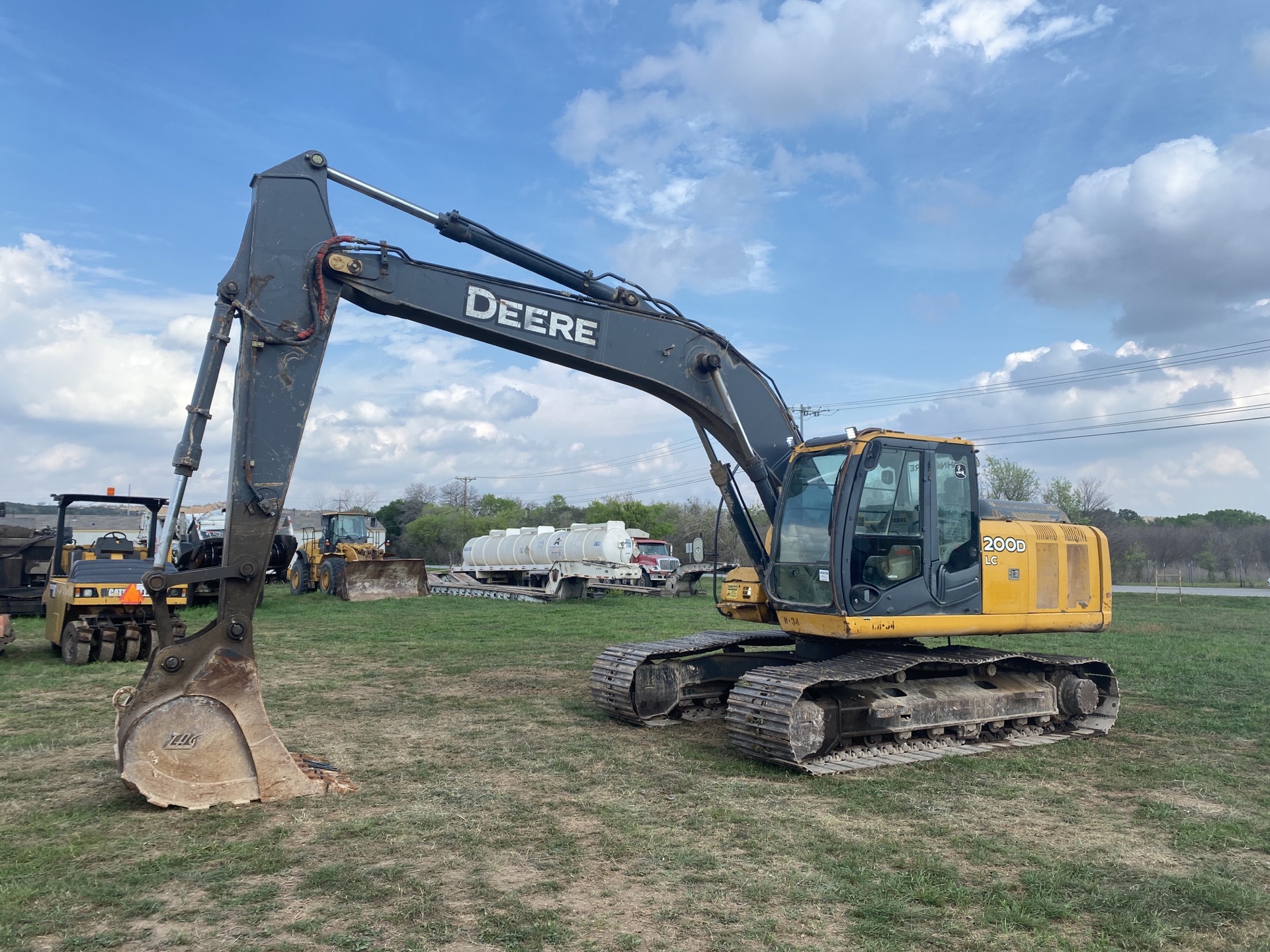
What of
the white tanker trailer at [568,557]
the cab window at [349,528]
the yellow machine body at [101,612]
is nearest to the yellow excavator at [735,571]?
the yellow machine body at [101,612]

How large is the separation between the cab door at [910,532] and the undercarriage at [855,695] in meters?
0.61

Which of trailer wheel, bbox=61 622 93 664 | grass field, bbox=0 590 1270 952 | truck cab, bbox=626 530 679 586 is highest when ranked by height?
truck cab, bbox=626 530 679 586

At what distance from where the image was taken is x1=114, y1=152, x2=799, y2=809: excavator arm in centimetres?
619

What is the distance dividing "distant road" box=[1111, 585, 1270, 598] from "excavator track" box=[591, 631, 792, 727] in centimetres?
2655

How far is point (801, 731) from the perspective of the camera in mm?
7582

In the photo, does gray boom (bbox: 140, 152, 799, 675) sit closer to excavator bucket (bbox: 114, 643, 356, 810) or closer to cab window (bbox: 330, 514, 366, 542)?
excavator bucket (bbox: 114, 643, 356, 810)

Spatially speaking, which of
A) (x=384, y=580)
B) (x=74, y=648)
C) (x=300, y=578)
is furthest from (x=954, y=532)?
(x=300, y=578)

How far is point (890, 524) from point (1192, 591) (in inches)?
1446

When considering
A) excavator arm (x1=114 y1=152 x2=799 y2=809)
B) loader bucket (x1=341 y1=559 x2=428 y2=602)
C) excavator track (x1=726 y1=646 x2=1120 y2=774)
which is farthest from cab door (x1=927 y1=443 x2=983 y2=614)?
loader bucket (x1=341 y1=559 x2=428 y2=602)

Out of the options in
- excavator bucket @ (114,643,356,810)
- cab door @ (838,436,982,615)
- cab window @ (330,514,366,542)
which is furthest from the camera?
cab window @ (330,514,366,542)

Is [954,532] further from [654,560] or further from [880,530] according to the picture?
[654,560]

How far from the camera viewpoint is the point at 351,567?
26172 mm

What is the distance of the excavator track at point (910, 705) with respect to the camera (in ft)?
25.0

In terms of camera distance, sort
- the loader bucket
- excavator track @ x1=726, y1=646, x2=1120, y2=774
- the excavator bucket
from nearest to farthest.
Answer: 1. the excavator bucket
2. excavator track @ x1=726, y1=646, x2=1120, y2=774
3. the loader bucket
